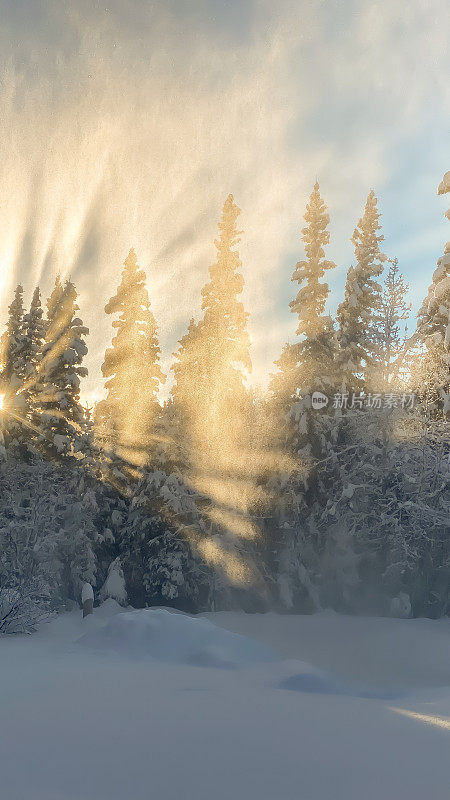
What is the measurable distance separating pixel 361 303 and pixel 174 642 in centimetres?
2150

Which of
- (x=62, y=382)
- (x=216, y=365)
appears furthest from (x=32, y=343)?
(x=216, y=365)

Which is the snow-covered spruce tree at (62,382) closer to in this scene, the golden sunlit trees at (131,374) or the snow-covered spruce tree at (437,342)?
the golden sunlit trees at (131,374)

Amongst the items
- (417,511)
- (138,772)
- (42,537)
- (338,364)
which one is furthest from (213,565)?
(138,772)

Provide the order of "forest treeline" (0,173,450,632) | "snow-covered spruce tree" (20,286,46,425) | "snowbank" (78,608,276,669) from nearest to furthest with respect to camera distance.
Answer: "snowbank" (78,608,276,669) < "forest treeline" (0,173,450,632) < "snow-covered spruce tree" (20,286,46,425)

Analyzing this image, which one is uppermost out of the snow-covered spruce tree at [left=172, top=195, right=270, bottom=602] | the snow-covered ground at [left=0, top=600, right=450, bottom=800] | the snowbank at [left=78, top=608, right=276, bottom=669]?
the snow-covered spruce tree at [left=172, top=195, right=270, bottom=602]

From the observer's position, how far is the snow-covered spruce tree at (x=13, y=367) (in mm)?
26875

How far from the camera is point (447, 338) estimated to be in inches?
804

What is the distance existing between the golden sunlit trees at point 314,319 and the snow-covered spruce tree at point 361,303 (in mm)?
1181

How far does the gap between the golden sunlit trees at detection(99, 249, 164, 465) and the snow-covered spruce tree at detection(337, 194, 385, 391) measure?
9290 mm
